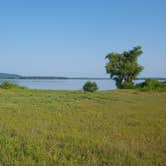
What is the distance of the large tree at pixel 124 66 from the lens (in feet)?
130

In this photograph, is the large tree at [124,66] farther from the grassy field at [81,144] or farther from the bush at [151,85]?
the grassy field at [81,144]

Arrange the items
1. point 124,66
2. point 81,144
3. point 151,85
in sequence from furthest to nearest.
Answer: point 124,66 → point 151,85 → point 81,144

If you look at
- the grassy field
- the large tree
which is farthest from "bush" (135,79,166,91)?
the grassy field

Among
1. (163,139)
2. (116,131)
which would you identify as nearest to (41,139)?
(116,131)

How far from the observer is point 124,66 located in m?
39.7

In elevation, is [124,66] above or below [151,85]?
above

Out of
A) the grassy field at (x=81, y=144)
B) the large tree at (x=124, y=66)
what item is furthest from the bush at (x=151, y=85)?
the grassy field at (x=81, y=144)

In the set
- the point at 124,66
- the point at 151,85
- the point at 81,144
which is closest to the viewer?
the point at 81,144

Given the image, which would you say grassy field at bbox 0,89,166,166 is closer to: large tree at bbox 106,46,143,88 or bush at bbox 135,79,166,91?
bush at bbox 135,79,166,91

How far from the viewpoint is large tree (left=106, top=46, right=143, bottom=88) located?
130ft

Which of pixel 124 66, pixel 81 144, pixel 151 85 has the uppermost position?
pixel 124 66

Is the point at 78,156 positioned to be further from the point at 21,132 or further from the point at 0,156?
the point at 21,132

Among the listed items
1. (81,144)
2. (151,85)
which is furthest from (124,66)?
(81,144)

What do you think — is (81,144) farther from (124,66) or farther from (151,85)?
(124,66)
